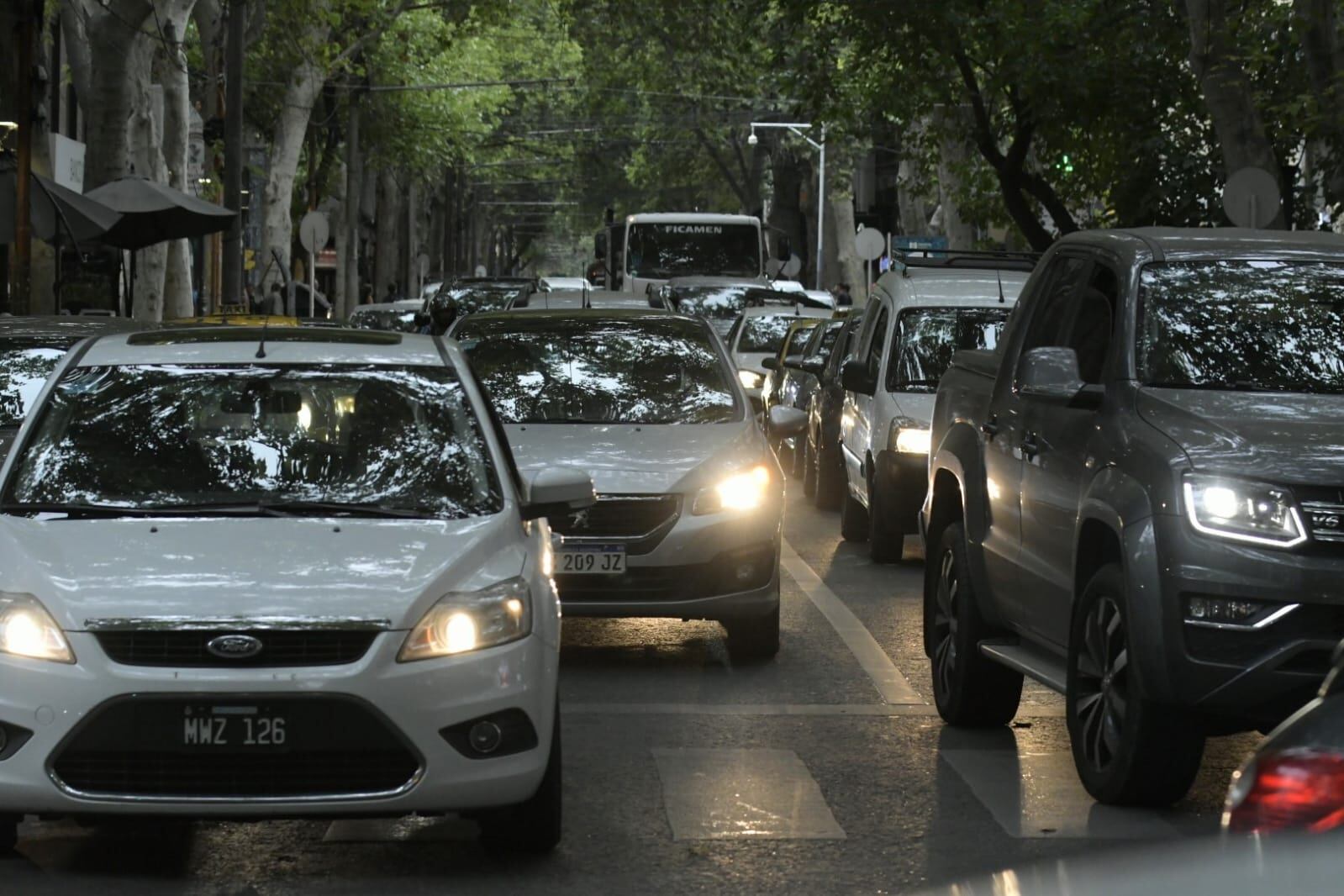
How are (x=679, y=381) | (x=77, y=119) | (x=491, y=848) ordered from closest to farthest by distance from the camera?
(x=491, y=848), (x=679, y=381), (x=77, y=119)

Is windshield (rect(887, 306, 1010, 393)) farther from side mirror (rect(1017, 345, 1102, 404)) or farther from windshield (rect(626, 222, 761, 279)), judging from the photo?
windshield (rect(626, 222, 761, 279))

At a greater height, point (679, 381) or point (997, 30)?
point (997, 30)

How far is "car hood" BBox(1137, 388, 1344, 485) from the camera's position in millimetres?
6824

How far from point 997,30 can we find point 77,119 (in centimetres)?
2330

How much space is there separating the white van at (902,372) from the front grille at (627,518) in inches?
157

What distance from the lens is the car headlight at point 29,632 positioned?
6.14m

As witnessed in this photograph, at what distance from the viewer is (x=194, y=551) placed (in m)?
6.46

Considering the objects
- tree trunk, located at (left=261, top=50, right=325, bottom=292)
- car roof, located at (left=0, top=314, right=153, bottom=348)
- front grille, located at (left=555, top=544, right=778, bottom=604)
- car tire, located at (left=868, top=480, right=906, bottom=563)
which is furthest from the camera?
tree trunk, located at (left=261, top=50, right=325, bottom=292)

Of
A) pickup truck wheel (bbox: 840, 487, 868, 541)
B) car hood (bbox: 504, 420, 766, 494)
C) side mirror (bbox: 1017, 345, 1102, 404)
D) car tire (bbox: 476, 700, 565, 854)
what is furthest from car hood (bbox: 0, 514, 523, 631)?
pickup truck wheel (bbox: 840, 487, 868, 541)

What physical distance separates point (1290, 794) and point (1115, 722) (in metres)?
4.45

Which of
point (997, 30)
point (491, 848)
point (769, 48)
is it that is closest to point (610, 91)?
point (769, 48)

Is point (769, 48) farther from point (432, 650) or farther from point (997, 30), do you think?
point (432, 650)

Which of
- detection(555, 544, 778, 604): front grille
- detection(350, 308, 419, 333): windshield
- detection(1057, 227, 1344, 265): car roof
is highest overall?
detection(1057, 227, 1344, 265): car roof

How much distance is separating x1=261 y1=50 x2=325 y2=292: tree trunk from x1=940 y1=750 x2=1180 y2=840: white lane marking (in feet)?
115
